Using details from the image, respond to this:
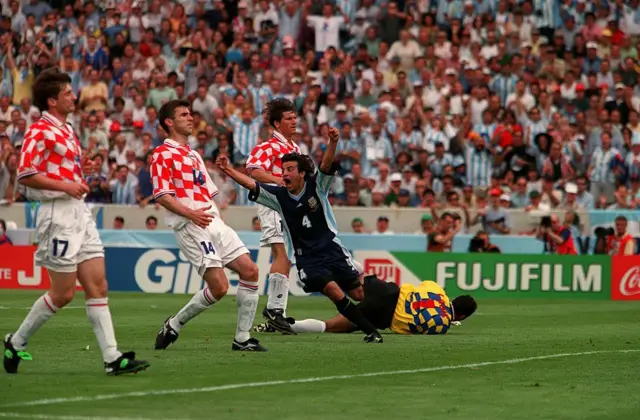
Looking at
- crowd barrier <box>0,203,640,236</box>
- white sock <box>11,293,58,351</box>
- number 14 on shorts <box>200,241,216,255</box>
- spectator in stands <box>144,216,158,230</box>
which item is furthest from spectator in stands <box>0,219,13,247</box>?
white sock <box>11,293,58,351</box>

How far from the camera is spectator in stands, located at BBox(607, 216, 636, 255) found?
24.8 metres

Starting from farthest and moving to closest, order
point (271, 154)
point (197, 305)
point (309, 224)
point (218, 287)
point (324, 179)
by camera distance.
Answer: point (271, 154) < point (309, 224) < point (324, 179) < point (197, 305) < point (218, 287)

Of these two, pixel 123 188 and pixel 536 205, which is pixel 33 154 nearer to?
pixel 536 205

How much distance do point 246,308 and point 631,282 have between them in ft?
43.4

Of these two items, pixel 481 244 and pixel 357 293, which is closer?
pixel 357 293

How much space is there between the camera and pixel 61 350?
40.1 feet

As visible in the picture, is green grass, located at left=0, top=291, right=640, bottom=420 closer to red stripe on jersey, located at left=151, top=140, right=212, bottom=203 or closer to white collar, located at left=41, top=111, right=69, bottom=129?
red stripe on jersey, located at left=151, top=140, right=212, bottom=203

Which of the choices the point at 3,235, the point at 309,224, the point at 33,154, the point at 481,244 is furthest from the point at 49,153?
the point at 3,235

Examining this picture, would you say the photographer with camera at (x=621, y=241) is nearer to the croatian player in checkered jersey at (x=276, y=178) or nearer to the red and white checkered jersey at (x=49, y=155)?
the croatian player in checkered jersey at (x=276, y=178)

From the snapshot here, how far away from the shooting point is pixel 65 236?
32.2ft

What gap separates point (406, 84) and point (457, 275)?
21.9 ft

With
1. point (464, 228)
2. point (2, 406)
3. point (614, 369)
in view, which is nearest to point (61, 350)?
point (2, 406)

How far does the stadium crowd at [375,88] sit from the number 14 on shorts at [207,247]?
13.9m

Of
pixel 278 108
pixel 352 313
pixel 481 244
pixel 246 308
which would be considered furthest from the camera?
pixel 481 244
